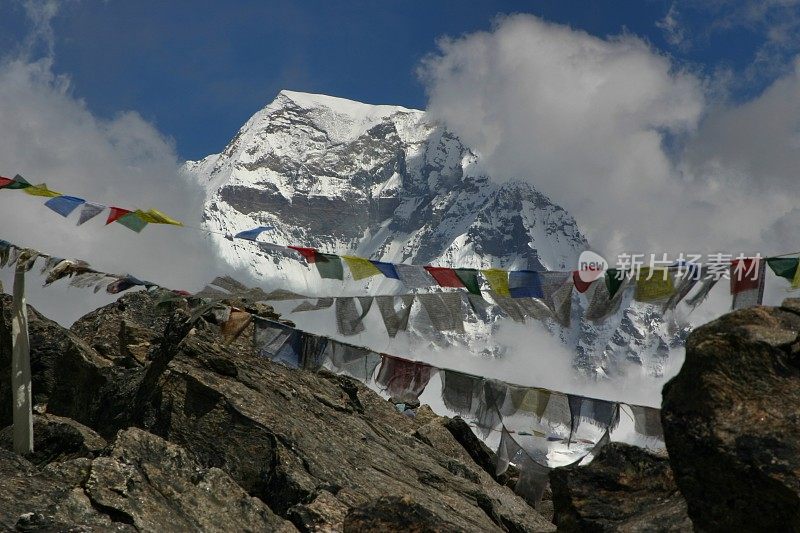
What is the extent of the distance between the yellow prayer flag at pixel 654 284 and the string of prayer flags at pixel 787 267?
1.38 m

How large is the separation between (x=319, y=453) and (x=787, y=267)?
7075 millimetres

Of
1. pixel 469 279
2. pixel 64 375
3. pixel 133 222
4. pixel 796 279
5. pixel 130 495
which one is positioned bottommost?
pixel 130 495

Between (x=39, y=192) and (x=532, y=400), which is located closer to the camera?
(x=39, y=192)

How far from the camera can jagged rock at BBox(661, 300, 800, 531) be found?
8188 millimetres

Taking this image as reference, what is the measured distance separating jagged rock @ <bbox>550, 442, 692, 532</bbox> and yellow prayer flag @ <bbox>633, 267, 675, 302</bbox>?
3.70 m

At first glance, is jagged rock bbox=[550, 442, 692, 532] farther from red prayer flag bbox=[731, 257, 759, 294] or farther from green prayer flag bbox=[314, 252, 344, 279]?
green prayer flag bbox=[314, 252, 344, 279]

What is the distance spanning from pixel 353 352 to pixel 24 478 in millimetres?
8767

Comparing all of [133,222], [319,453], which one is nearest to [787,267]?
[319,453]

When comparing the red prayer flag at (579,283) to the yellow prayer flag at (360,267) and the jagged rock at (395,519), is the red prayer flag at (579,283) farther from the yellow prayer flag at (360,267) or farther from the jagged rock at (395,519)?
the jagged rock at (395,519)

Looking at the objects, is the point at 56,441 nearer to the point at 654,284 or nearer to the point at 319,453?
the point at 319,453

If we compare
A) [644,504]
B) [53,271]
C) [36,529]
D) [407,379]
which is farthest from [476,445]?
[36,529]

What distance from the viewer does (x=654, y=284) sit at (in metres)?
14.6

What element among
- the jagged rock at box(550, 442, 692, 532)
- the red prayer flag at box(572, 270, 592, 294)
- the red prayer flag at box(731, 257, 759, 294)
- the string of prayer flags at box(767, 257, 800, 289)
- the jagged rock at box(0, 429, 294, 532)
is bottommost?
the jagged rock at box(0, 429, 294, 532)

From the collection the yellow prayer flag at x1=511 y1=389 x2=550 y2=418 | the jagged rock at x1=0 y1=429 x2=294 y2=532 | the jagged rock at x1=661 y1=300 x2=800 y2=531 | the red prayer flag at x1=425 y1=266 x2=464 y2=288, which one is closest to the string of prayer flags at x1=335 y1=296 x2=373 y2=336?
the red prayer flag at x1=425 y1=266 x2=464 y2=288
